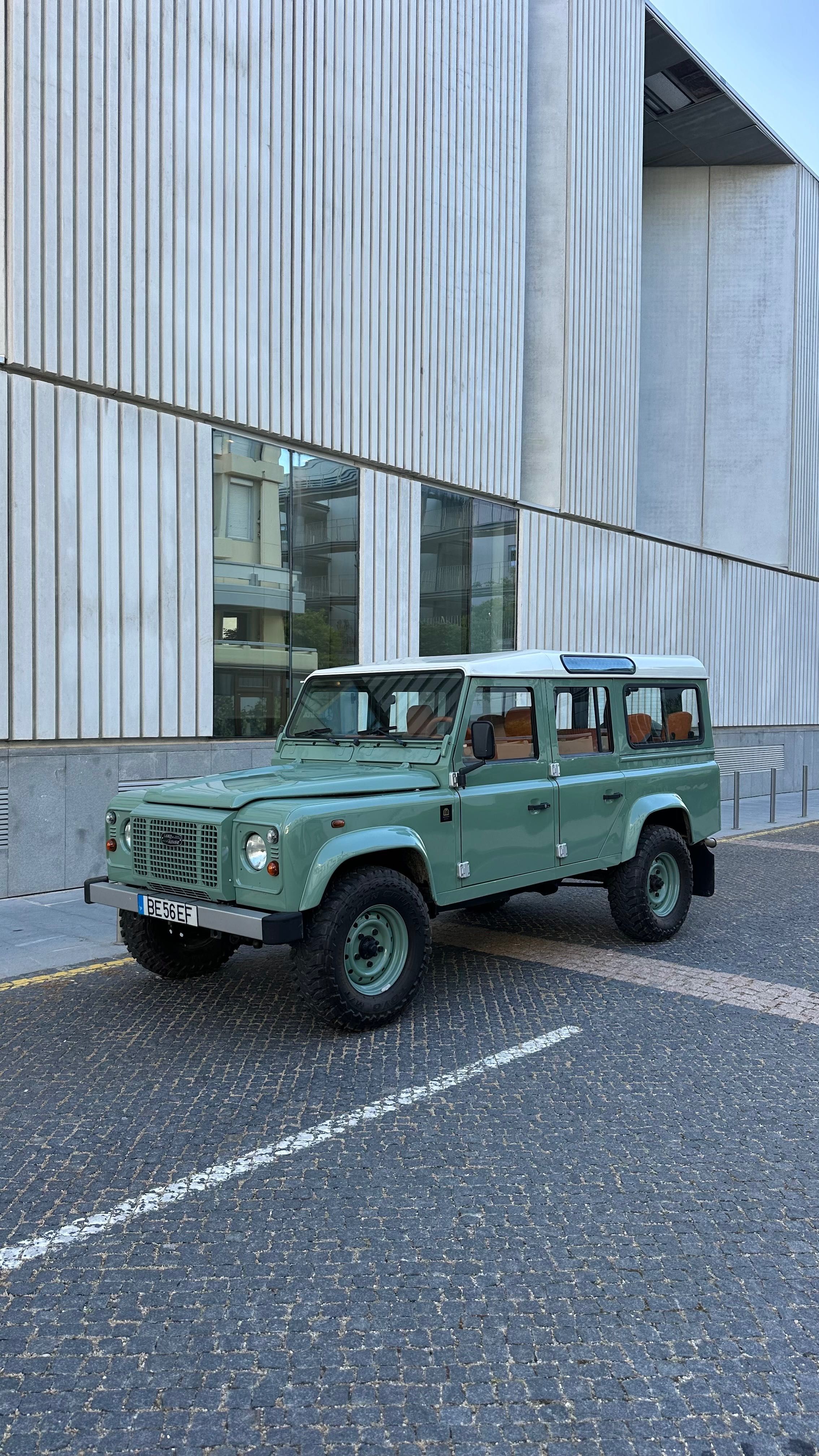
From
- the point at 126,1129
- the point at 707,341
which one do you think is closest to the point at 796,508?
the point at 707,341

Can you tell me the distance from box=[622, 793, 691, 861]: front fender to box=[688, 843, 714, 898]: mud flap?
2.14 ft

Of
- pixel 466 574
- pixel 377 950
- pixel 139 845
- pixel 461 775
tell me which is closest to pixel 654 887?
pixel 461 775

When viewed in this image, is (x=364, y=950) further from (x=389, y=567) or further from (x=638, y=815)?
(x=389, y=567)

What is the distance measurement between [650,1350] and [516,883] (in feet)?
11.2

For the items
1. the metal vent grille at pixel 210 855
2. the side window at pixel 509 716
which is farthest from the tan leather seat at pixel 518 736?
the metal vent grille at pixel 210 855

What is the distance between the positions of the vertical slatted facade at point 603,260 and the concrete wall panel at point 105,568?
745 cm

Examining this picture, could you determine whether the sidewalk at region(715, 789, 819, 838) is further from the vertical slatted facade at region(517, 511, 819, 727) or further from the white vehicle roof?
the white vehicle roof

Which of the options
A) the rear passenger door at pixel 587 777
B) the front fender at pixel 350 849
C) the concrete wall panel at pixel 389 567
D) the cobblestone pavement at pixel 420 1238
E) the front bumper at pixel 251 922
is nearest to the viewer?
the cobblestone pavement at pixel 420 1238

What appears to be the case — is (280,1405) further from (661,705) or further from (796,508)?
(796,508)

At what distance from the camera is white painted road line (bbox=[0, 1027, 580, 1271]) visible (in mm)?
3193

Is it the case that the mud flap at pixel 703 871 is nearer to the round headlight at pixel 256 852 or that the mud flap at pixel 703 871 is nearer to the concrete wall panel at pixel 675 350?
the round headlight at pixel 256 852

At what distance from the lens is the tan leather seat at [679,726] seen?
7.57m

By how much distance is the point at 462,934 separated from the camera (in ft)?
24.5

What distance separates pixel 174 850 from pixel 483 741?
183 cm
